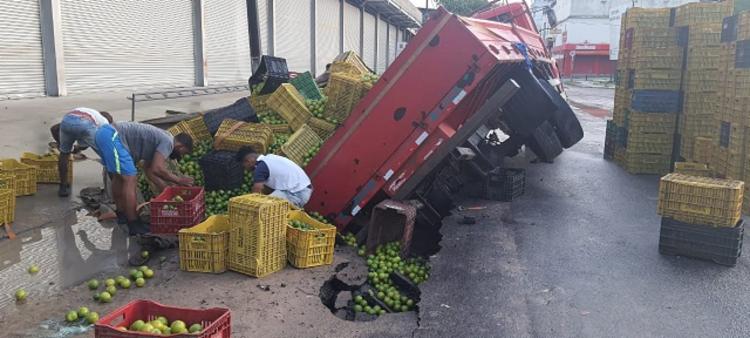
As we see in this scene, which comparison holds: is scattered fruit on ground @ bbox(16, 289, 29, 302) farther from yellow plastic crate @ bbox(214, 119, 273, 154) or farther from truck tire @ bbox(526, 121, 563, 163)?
truck tire @ bbox(526, 121, 563, 163)

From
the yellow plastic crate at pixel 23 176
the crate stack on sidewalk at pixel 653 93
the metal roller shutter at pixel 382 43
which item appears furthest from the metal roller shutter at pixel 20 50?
the metal roller shutter at pixel 382 43

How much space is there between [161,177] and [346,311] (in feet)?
10.9

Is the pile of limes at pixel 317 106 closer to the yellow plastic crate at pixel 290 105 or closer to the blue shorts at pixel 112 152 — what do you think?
the yellow plastic crate at pixel 290 105

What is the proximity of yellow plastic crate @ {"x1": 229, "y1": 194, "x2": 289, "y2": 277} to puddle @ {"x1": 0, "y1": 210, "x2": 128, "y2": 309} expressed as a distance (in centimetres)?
128

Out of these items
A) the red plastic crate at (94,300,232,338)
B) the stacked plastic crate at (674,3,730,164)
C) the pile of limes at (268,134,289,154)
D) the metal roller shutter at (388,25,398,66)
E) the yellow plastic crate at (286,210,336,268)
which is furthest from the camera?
the metal roller shutter at (388,25,398,66)

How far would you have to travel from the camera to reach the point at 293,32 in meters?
27.5

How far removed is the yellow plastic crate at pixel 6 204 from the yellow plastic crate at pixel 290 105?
3812 millimetres

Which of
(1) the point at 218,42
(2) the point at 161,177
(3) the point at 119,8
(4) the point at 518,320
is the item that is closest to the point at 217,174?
(2) the point at 161,177

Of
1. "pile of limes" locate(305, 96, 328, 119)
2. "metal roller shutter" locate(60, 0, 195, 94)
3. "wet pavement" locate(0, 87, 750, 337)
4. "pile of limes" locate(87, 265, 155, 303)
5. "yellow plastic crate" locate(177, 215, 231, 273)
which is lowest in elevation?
"wet pavement" locate(0, 87, 750, 337)

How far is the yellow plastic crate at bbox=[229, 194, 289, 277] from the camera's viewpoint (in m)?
5.52

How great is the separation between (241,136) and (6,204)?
9.77 ft

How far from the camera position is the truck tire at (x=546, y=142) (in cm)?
947

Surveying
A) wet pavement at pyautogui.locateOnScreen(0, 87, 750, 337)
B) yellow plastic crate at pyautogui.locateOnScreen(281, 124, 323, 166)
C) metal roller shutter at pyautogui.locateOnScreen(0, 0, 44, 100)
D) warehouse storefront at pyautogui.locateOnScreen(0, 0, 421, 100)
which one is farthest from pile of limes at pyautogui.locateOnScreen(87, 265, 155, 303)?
metal roller shutter at pyautogui.locateOnScreen(0, 0, 44, 100)

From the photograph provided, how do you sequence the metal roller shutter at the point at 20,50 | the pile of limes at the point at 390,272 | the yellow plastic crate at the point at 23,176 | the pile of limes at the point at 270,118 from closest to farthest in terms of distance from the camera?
1. the pile of limes at the point at 390,272
2. the yellow plastic crate at the point at 23,176
3. the pile of limes at the point at 270,118
4. the metal roller shutter at the point at 20,50
